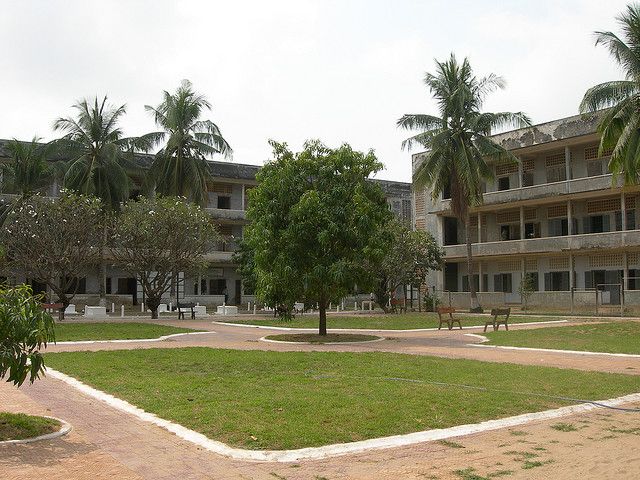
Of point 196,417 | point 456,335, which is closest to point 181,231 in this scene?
point 456,335

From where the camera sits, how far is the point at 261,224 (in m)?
21.7

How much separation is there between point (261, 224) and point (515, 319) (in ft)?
55.8

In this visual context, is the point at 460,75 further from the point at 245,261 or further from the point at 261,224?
the point at 261,224

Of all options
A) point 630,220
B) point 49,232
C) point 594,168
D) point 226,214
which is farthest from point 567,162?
point 49,232

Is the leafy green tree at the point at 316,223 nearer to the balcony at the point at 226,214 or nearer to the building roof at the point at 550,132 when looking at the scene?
the building roof at the point at 550,132

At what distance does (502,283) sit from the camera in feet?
154

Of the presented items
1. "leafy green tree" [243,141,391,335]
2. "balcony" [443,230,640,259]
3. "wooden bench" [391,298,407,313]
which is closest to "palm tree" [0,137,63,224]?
"wooden bench" [391,298,407,313]

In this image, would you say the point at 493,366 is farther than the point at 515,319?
No

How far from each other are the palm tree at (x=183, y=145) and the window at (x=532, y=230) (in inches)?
788

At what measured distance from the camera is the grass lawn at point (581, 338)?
62.1 ft

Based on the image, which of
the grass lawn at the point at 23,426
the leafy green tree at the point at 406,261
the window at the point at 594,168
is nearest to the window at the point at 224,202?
the leafy green tree at the point at 406,261

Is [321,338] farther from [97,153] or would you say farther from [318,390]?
[97,153]

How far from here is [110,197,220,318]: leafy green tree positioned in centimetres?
3384

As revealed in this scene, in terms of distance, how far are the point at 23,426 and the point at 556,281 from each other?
3963 centimetres
